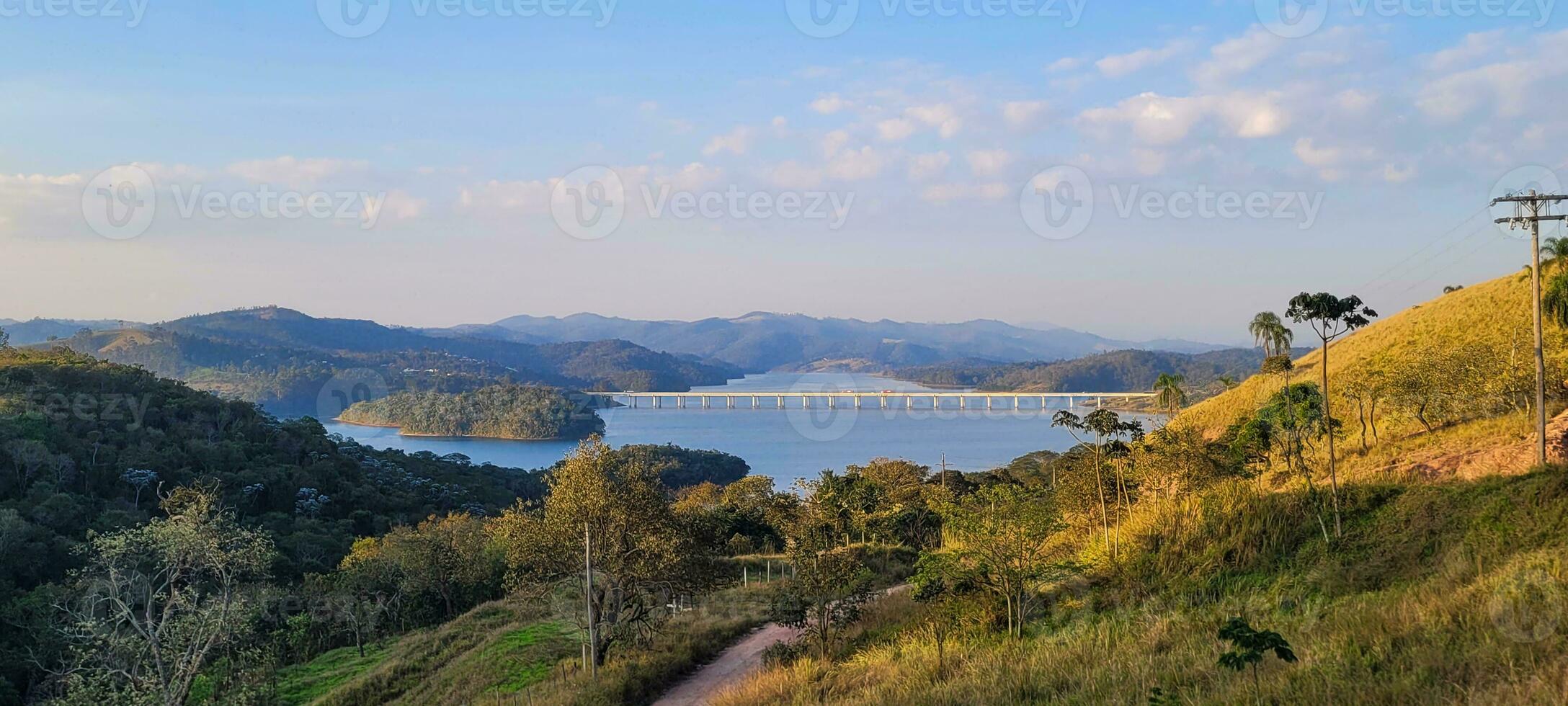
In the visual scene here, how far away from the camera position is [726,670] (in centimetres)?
1466

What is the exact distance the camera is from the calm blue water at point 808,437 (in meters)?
91.6

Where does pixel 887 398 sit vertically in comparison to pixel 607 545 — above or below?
below

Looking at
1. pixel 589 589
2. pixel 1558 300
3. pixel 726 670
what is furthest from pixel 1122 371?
pixel 589 589

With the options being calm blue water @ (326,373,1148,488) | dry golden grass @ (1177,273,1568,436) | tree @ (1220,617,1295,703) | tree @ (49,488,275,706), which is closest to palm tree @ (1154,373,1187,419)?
dry golden grass @ (1177,273,1568,436)

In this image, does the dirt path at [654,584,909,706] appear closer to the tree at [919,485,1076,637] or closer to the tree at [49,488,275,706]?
the tree at [919,485,1076,637]

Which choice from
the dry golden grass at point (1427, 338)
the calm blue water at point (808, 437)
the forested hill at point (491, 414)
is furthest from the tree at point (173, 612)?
the forested hill at point (491, 414)

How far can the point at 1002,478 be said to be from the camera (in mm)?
43688

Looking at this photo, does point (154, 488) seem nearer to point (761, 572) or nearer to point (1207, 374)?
point (761, 572)

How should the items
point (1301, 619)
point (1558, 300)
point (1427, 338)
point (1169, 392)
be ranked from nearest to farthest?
1. point (1301, 619)
2. point (1558, 300)
3. point (1427, 338)
4. point (1169, 392)

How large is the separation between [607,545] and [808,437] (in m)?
102

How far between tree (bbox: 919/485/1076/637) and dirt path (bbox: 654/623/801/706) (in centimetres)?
347

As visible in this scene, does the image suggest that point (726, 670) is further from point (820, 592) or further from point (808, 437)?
point (808, 437)

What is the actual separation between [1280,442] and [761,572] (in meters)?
15.5

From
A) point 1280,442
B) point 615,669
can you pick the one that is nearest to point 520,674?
point 615,669
